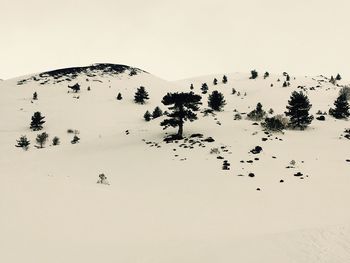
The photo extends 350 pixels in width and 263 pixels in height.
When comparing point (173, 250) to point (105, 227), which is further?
point (105, 227)

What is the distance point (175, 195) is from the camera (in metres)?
21.5

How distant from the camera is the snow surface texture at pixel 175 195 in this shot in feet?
36.8

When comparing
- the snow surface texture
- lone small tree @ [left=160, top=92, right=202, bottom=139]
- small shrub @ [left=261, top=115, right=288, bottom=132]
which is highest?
lone small tree @ [left=160, top=92, right=202, bottom=139]

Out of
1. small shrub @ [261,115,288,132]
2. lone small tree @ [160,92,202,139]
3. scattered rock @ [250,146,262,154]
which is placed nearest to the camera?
scattered rock @ [250,146,262,154]

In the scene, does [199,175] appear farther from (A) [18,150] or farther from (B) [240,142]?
(A) [18,150]

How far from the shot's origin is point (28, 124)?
180ft

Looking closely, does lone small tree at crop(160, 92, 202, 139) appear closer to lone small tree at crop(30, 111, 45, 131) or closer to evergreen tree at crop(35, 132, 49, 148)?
evergreen tree at crop(35, 132, 49, 148)

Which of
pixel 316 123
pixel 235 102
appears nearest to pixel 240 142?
pixel 316 123

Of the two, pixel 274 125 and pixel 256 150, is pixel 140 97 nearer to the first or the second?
pixel 274 125

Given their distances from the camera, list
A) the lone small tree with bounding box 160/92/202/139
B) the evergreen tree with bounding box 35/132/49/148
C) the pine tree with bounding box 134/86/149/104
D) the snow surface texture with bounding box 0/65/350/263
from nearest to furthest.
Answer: the snow surface texture with bounding box 0/65/350/263 < the lone small tree with bounding box 160/92/202/139 < the evergreen tree with bounding box 35/132/49/148 < the pine tree with bounding box 134/86/149/104

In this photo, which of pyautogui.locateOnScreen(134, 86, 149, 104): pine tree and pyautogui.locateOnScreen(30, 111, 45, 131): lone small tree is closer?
pyautogui.locateOnScreen(30, 111, 45, 131): lone small tree

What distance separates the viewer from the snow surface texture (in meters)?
11.2

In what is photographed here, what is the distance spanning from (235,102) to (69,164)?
3816cm

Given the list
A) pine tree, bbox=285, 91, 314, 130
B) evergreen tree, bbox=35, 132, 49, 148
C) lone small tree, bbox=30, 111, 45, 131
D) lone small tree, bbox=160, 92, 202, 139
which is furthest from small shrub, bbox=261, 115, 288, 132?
lone small tree, bbox=30, 111, 45, 131
